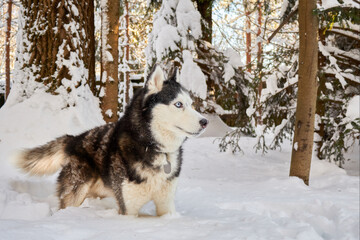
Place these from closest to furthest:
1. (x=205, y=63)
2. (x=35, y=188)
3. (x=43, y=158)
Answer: (x=43, y=158) → (x=35, y=188) → (x=205, y=63)

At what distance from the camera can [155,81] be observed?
3551 millimetres

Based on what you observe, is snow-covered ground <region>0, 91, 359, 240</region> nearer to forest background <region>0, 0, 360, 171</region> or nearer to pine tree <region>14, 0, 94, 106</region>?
pine tree <region>14, 0, 94, 106</region>

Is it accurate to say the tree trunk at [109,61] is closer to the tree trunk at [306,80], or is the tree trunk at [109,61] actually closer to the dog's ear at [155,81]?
the dog's ear at [155,81]

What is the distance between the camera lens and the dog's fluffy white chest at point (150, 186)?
134 inches

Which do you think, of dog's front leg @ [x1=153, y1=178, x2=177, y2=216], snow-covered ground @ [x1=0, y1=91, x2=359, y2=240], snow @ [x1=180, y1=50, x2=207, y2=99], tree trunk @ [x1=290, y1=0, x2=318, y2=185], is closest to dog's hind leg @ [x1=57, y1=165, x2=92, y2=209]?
snow-covered ground @ [x1=0, y1=91, x2=359, y2=240]

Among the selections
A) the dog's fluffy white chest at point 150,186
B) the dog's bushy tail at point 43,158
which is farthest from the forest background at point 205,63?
the dog's fluffy white chest at point 150,186

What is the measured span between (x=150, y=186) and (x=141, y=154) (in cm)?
35

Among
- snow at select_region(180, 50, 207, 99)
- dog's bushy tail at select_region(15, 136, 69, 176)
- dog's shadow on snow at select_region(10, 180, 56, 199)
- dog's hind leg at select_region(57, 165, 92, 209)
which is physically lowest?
dog's shadow on snow at select_region(10, 180, 56, 199)

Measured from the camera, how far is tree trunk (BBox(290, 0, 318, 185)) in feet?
18.8

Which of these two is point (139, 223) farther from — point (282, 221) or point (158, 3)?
point (158, 3)

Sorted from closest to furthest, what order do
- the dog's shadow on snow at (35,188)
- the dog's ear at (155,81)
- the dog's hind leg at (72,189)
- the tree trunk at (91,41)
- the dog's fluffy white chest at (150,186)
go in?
the dog's fluffy white chest at (150,186) < the dog's ear at (155,81) < the dog's hind leg at (72,189) < the dog's shadow on snow at (35,188) < the tree trunk at (91,41)

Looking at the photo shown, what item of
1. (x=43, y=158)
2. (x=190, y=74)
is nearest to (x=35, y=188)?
(x=43, y=158)

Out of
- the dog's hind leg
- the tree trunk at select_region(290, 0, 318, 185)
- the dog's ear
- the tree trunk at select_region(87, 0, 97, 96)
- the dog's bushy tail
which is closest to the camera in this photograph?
the dog's ear

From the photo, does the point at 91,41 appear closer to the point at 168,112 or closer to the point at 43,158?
the point at 43,158
